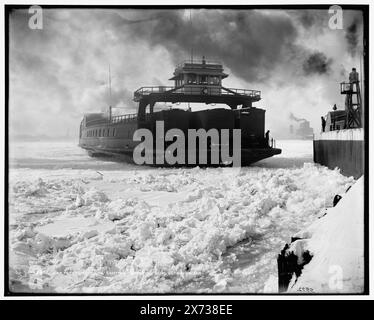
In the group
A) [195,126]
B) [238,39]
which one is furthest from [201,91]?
[238,39]

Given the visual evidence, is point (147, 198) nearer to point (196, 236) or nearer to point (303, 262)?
point (196, 236)

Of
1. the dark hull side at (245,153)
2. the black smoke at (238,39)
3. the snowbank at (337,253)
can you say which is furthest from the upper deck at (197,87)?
the snowbank at (337,253)

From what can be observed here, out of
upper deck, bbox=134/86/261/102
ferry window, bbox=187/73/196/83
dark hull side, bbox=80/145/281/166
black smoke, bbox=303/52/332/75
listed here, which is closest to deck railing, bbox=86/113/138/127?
upper deck, bbox=134/86/261/102

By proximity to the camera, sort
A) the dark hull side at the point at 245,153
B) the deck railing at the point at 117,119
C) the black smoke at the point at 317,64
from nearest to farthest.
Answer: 1. the black smoke at the point at 317,64
2. the dark hull side at the point at 245,153
3. the deck railing at the point at 117,119

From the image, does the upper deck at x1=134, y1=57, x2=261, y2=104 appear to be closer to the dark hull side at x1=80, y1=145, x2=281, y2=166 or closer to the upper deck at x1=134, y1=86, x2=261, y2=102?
the upper deck at x1=134, y1=86, x2=261, y2=102

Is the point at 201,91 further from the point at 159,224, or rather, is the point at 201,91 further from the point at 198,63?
the point at 159,224

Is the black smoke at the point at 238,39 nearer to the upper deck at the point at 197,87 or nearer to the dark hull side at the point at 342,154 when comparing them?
the upper deck at the point at 197,87

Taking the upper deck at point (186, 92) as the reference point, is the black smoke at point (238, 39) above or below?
above
